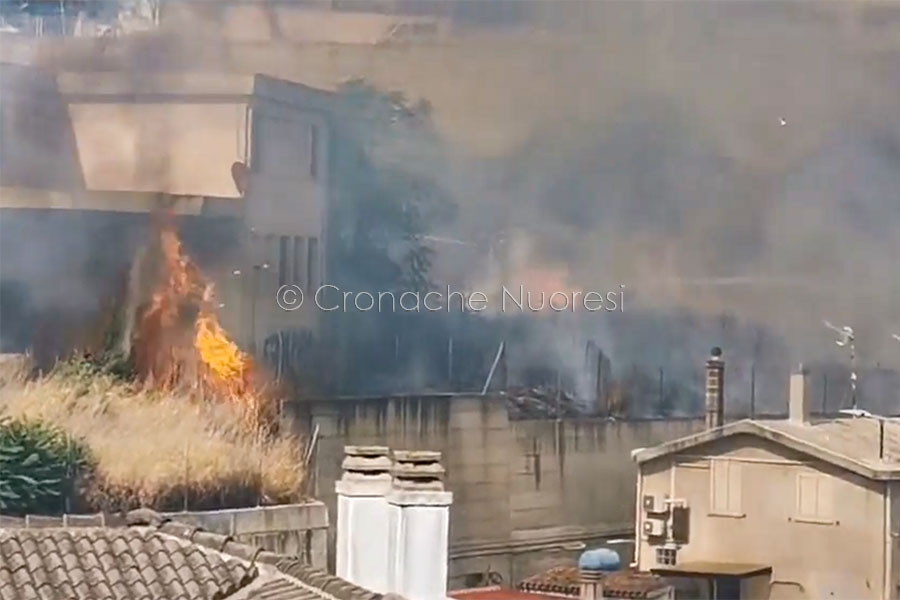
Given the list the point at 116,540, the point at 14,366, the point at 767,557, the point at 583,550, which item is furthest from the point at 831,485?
the point at 14,366

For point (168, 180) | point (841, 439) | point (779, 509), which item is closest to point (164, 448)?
point (168, 180)

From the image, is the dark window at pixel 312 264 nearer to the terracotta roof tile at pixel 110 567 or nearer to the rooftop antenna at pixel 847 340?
the terracotta roof tile at pixel 110 567

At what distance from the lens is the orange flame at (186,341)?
14.1ft

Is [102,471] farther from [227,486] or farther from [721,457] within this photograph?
[721,457]

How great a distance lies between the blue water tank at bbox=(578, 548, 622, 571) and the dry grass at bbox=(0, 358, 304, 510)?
711mm

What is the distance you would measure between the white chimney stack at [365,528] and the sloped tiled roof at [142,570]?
0.27m

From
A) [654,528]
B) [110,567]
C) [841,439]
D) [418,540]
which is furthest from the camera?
[654,528]

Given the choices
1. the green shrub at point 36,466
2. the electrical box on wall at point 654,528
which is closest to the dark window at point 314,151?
the green shrub at point 36,466

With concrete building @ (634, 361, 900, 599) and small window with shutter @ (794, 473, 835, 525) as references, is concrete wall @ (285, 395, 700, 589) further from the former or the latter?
small window with shutter @ (794, 473, 835, 525)

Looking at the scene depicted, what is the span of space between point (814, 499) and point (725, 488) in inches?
8.1

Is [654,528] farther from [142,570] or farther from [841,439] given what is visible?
[142,570]

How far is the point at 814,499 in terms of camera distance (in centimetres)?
402

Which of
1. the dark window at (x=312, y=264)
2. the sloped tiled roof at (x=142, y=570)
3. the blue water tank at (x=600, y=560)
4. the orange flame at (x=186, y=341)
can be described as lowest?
the blue water tank at (x=600, y=560)

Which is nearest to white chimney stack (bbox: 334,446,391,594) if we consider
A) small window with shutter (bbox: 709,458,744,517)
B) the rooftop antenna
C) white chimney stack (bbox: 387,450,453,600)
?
white chimney stack (bbox: 387,450,453,600)
